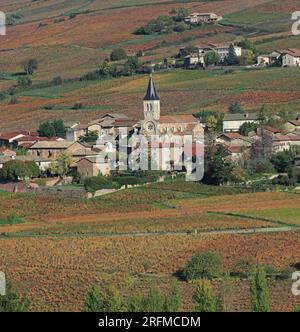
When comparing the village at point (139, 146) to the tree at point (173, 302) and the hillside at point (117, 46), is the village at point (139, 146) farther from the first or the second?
the tree at point (173, 302)

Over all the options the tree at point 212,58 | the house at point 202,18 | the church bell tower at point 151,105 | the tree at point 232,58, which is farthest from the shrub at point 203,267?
the house at point 202,18

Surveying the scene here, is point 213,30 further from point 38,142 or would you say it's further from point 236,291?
point 236,291

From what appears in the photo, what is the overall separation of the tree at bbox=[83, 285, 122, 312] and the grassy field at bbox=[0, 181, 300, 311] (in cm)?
215

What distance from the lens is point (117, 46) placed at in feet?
323

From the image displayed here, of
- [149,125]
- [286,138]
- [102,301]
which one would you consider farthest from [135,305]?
[149,125]

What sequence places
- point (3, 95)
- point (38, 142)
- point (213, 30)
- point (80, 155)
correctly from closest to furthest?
point (80, 155), point (38, 142), point (3, 95), point (213, 30)

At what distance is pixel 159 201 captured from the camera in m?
47.5

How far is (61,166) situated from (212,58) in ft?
104

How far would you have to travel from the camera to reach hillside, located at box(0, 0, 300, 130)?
240ft

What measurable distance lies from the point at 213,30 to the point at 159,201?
2020 inches

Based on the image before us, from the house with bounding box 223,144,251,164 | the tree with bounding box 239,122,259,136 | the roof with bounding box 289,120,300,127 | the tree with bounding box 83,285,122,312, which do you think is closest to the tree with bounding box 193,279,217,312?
the tree with bounding box 83,285,122,312

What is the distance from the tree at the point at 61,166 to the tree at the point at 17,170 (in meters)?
0.73
